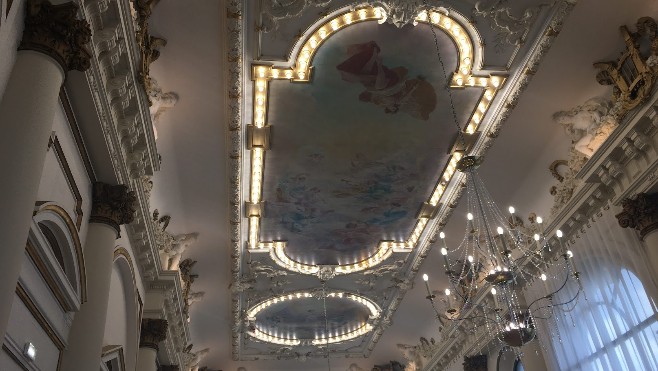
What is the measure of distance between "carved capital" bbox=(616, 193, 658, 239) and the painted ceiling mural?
2241 mm

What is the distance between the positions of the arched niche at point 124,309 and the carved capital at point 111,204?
1.02 meters

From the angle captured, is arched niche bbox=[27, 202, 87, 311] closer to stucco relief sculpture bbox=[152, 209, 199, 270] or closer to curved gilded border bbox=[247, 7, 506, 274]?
curved gilded border bbox=[247, 7, 506, 274]

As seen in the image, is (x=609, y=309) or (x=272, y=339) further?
(x=272, y=339)

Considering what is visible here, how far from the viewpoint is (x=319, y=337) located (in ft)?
59.1

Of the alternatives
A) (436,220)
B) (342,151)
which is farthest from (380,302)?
(342,151)

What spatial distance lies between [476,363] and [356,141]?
728 cm

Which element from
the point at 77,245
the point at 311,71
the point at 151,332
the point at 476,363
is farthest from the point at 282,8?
the point at 476,363

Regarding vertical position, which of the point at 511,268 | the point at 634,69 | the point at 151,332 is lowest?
the point at 511,268

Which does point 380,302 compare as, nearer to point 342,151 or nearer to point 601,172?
point 342,151

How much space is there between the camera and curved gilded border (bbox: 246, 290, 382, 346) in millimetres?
14786

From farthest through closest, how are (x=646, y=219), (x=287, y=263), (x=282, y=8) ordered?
(x=287, y=263) → (x=646, y=219) → (x=282, y=8)

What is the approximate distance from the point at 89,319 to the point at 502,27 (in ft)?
19.8

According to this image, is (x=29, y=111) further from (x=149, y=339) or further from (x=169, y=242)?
(x=169, y=242)

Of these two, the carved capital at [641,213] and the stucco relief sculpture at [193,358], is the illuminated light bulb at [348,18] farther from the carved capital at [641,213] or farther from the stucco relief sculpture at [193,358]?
the stucco relief sculpture at [193,358]
